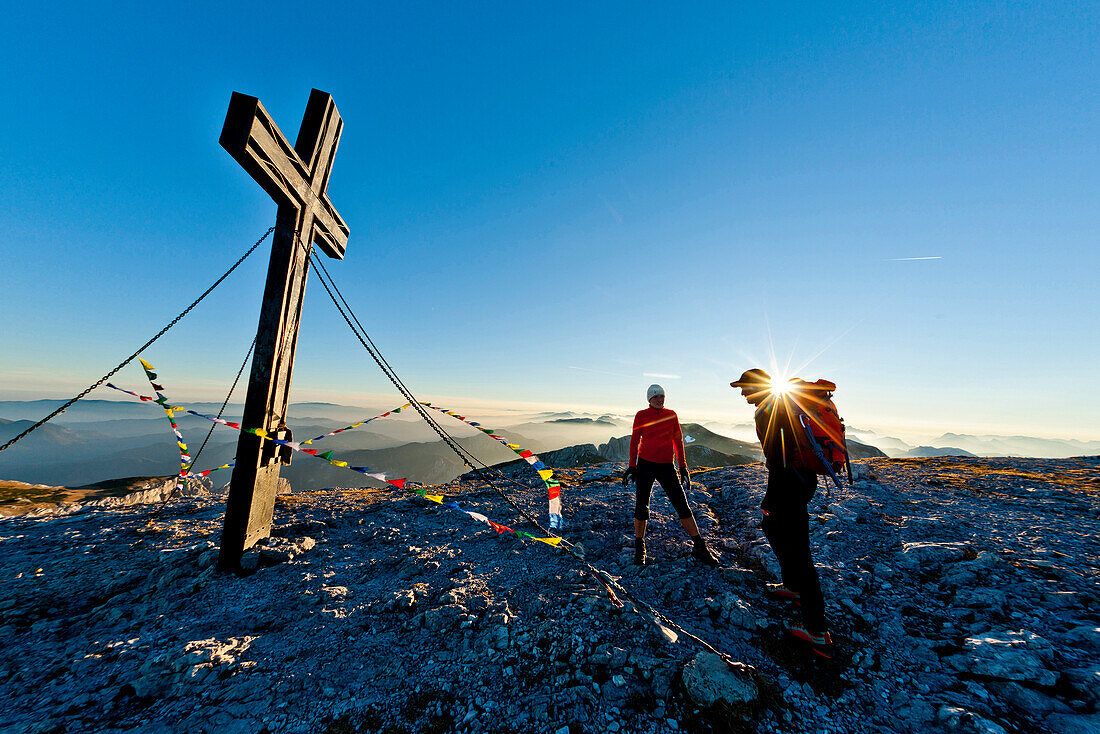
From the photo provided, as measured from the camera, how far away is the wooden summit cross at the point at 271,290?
4715 millimetres

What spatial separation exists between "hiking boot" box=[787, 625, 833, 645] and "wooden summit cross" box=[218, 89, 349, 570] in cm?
718

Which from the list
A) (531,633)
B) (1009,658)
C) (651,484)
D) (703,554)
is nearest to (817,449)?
(1009,658)

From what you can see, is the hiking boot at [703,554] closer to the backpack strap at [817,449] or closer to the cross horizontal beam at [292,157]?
the backpack strap at [817,449]

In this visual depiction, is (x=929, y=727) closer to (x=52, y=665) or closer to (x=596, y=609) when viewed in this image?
(x=596, y=609)

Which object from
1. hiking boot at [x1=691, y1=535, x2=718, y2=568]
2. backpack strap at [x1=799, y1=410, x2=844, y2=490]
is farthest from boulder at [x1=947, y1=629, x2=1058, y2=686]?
hiking boot at [x1=691, y1=535, x2=718, y2=568]

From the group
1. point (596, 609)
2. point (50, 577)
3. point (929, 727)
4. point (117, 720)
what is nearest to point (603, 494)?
point (596, 609)

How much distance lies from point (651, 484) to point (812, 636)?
2.45 metres

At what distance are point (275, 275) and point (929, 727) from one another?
8579 millimetres

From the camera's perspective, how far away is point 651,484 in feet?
18.5

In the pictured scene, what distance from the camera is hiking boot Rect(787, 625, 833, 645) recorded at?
3.55 metres

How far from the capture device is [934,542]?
590 cm

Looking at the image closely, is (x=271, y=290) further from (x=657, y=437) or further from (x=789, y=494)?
(x=789, y=494)

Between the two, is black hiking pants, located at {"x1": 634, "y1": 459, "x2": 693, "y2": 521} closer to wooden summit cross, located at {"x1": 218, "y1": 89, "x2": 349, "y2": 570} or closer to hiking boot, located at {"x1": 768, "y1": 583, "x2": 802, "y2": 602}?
hiking boot, located at {"x1": 768, "y1": 583, "x2": 802, "y2": 602}

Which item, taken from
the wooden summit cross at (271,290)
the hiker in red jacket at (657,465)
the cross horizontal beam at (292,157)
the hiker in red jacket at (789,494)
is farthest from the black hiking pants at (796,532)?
the cross horizontal beam at (292,157)
